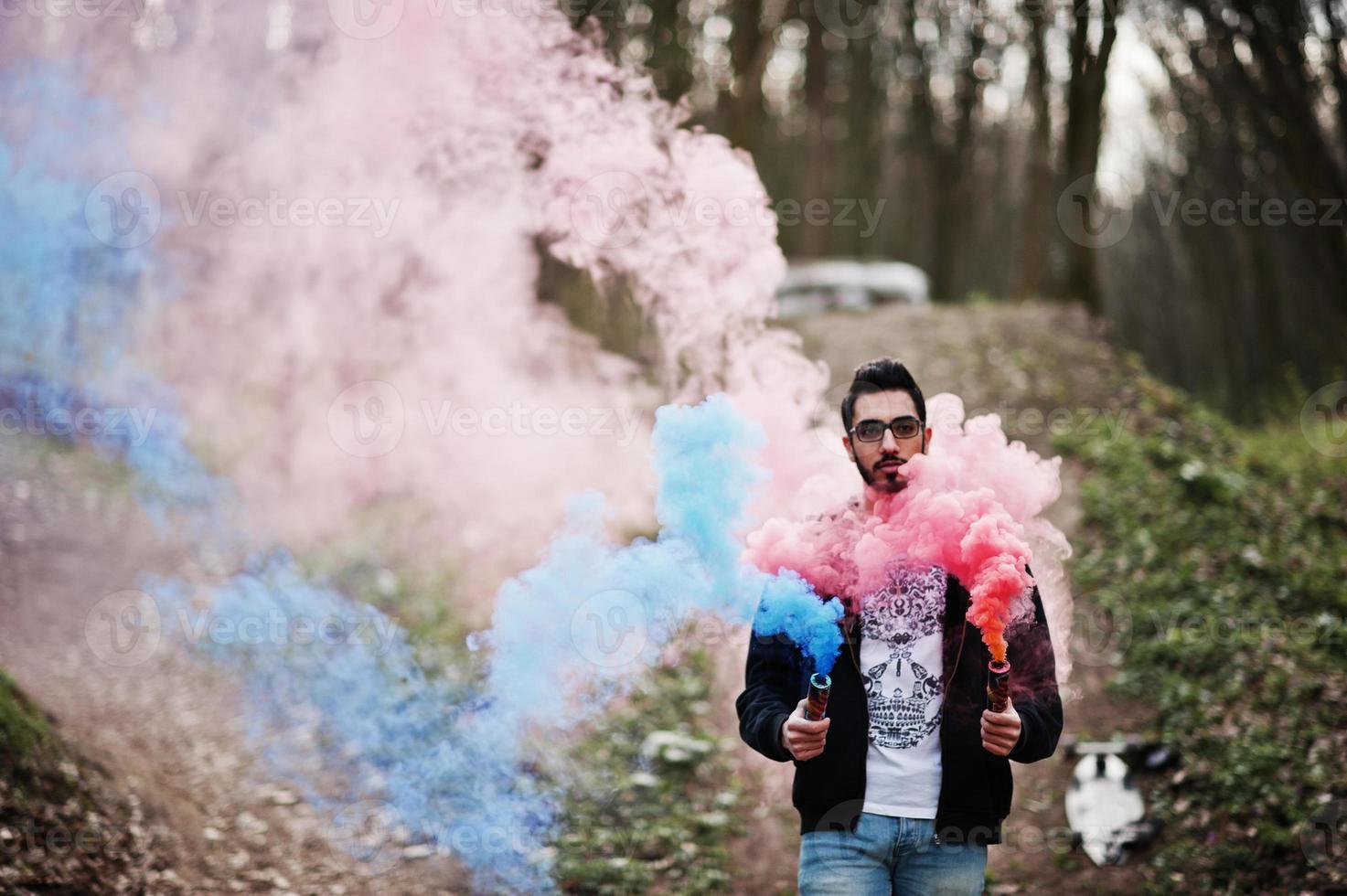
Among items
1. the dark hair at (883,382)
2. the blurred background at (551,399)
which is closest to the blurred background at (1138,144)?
the blurred background at (551,399)

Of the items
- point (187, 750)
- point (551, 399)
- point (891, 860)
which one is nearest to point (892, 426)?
point (891, 860)

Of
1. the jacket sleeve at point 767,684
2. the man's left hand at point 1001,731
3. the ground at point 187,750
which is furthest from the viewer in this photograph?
the ground at point 187,750

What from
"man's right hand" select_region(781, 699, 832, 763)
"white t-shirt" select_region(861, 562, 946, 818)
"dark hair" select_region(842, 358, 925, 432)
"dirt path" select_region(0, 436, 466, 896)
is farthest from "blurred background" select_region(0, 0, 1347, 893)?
"man's right hand" select_region(781, 699, 832, 763)

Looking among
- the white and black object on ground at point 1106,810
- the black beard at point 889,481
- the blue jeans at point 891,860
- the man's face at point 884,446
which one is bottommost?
the white and black object on ground at point 1106,810

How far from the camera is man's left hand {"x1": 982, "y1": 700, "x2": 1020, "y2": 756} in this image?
8.27 feet

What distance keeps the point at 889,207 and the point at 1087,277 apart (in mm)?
17627

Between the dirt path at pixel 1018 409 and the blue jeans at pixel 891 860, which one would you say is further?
the dirt path at pixel 1018 409

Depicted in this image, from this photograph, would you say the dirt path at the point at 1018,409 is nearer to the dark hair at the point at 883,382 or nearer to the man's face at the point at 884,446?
the man's face at the point at 884,446

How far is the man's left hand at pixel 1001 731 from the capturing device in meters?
2.52

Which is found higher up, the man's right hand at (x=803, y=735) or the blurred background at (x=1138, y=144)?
the blurred background at (x=1138, y=144)

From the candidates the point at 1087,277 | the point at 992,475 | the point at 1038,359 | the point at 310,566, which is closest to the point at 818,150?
the point at 1087,277

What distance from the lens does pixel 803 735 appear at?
255cm

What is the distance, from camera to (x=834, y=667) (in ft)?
8.96

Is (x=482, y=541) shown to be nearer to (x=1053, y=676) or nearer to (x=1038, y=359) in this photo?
(x=1038, y=359)
